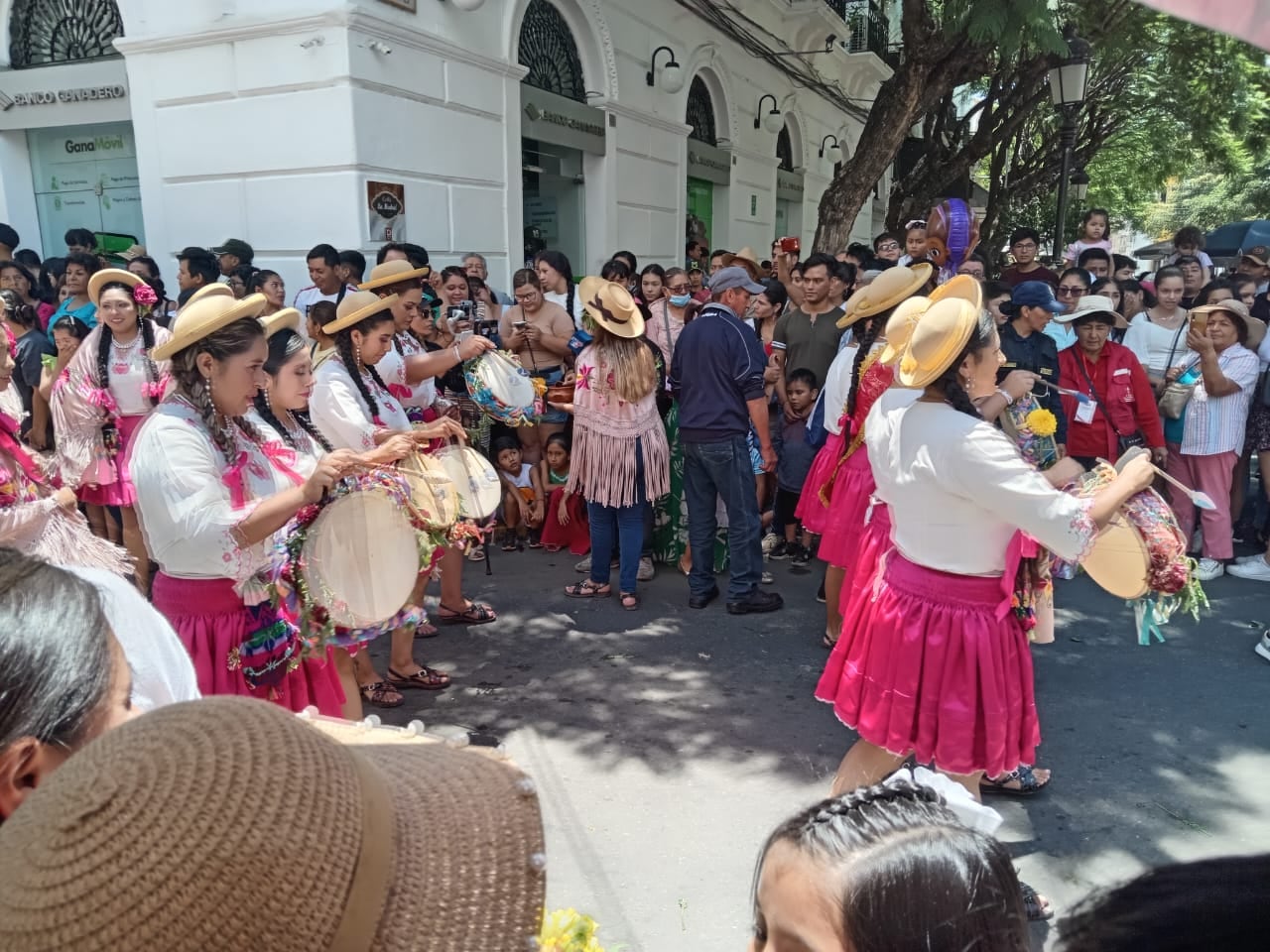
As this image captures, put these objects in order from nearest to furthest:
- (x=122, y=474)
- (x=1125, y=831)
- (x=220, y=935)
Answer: (x=220, y=935), (x=1125, y=831), (x=122, y=474)

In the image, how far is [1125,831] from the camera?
3.26 m

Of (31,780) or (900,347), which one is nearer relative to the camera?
(31,780)

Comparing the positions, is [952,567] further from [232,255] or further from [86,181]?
[86,181]

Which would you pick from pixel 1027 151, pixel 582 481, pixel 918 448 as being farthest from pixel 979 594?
pixel 1027 151

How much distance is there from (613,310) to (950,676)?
3.06m

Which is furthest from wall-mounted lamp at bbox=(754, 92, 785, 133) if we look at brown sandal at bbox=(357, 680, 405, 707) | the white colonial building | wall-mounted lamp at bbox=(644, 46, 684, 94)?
brown sandal at bbox=(357, 680, 405, 707)

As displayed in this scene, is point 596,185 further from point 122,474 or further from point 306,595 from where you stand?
point 306,595

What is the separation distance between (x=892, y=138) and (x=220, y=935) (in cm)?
1108

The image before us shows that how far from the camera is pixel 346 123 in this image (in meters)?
7.29

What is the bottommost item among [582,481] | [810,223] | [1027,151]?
[582,481]

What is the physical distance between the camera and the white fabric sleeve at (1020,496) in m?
2.45

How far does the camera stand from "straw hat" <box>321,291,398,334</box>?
381 cm

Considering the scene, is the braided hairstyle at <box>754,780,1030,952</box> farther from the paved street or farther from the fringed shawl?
the fringed shawl

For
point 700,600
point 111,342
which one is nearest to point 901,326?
point 700,600
